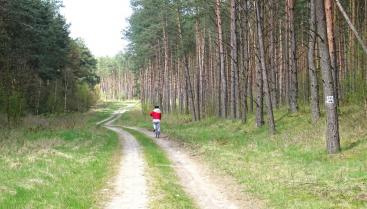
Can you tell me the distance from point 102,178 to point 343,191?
20.6 ft

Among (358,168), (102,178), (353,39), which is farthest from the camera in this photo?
(353,39)

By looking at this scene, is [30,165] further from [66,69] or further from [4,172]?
[66,69]

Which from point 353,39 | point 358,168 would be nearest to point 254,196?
point 358,168

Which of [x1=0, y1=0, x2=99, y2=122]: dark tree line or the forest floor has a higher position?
[x1=0, y1=0, x2=99, y2=122]: dark tree line

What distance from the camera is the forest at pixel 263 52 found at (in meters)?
20.2

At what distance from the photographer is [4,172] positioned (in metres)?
12.3

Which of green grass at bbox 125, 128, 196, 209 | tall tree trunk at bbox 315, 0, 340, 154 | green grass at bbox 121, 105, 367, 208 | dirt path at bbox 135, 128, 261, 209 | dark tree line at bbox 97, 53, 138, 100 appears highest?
dark tree line at bbox 97, 53, 138, 100

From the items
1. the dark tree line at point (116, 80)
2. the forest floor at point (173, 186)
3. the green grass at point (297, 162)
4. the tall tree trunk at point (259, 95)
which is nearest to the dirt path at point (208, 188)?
the forest floor at point (173, 186)

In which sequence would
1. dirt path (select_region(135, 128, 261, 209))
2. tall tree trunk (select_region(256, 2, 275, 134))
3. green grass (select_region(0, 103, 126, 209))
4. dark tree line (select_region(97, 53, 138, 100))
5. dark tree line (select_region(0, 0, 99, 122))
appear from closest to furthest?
green grass (select_region(0, 103, 126, 209))
dirt path (select_region(135, 128, 261, 209))
tall tree trunk (select_region(256, 2, 275, 134))
dark tree line (select_region(0, 0, 99, 122))
dark tree line (select_region(97, 53, 138, 100))

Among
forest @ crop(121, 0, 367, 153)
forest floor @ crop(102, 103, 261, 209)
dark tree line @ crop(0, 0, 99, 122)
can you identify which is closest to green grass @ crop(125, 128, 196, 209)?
forest floor @ crop(102, 103, 261, 209)

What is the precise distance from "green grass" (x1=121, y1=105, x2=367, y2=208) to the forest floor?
0.53 metres

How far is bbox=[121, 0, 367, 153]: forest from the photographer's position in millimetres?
20156

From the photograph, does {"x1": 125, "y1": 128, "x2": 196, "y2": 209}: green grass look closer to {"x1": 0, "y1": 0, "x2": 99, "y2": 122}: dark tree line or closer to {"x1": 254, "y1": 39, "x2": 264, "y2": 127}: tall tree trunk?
{"x1": 254, "y1": 39, "x2": 264, "y2": 127}: tall tree trunk

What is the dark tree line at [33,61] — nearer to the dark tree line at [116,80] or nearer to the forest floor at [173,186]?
the forest floor at [173,186]
